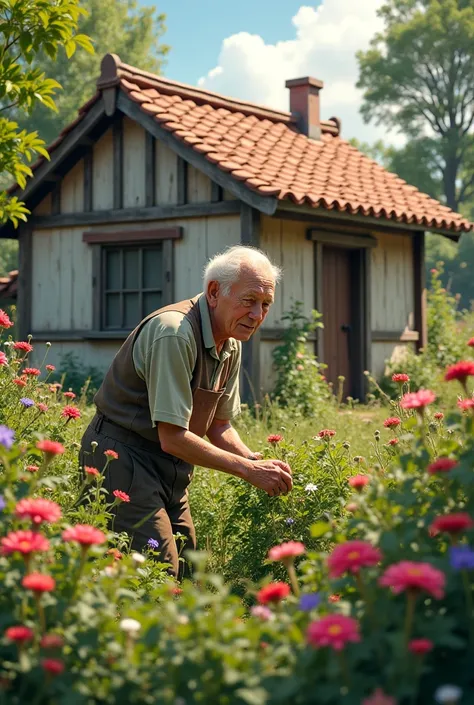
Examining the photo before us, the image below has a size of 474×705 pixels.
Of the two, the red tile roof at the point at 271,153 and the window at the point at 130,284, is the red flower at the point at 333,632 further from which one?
the window at the point at 130,284

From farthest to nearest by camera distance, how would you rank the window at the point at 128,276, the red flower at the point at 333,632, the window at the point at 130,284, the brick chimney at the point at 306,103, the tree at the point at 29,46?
the brick chimney at the point at 306,103 → the window at the point at 130,284 → the window at the point at 128,276 → the tree at the point at 29,46 → the red flower at the point at 333,632

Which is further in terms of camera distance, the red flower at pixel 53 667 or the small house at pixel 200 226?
the small house at pixel 200 226

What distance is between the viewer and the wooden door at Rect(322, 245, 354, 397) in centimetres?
1195

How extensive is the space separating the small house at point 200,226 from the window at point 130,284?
0.01 metres

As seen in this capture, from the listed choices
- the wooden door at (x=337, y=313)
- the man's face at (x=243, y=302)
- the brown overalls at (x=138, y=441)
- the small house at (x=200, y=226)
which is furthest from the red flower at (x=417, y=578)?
the wooden door at (x=337, y=313)

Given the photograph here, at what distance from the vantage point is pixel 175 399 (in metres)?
3.95

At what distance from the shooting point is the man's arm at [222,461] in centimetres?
393

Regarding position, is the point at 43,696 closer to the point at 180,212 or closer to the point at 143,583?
the point at 143,583

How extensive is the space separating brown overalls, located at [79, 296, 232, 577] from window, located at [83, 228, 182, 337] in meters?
6.65

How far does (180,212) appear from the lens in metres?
11.0

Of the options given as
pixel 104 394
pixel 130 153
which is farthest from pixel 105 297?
pixel 104 394

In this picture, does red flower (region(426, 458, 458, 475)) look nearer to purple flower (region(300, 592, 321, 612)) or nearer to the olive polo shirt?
purple flower (region(300, 592, 321, 612))

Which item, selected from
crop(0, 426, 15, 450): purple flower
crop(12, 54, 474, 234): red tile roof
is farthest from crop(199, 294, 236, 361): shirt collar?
crop(12, 54, 474, 234): red tile roof

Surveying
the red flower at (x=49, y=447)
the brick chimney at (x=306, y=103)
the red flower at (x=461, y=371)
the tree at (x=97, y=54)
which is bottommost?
the red flower at (x=49, y=447)
